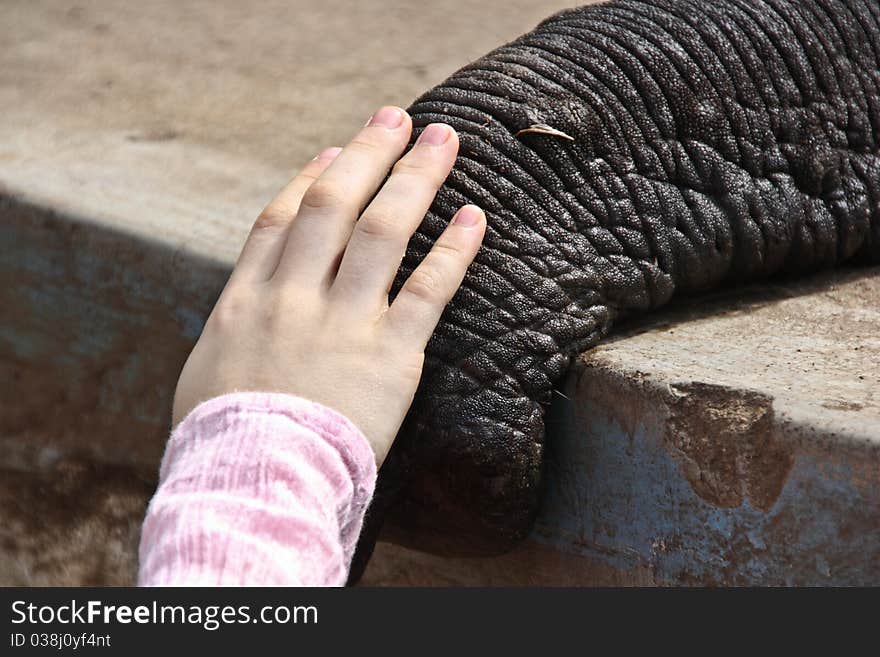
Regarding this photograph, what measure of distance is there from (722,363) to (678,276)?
0.44ft

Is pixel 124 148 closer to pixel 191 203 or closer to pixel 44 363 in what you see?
pixel 191 203

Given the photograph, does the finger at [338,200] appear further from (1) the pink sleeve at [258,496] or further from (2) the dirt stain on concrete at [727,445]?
(2) the dirt stain on concrete at [727,445]

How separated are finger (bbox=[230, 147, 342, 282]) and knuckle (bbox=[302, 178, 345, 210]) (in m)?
0.04

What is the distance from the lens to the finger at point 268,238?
113cm

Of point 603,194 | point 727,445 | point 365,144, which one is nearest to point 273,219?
point 365,144

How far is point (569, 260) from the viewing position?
1258 mm

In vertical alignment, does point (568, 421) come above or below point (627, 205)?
below

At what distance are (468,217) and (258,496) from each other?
443mm

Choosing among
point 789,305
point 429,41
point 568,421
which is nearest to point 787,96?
point 789,305

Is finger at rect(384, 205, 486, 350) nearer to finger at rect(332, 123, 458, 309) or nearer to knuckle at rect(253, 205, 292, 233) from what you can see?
finger at rect(332, 123, 458, 309)

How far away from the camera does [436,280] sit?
1.15 metres

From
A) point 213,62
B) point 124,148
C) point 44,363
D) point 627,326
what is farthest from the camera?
point 213,62

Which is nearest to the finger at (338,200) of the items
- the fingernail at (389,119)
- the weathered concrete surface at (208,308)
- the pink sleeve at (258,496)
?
the fingernail at (389,119)

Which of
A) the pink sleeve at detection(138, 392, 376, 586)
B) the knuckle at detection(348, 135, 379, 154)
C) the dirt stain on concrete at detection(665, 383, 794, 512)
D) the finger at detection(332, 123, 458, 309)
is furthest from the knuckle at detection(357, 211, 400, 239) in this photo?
the dirt stain on concrete at detection(665, 383, 794, 512)
